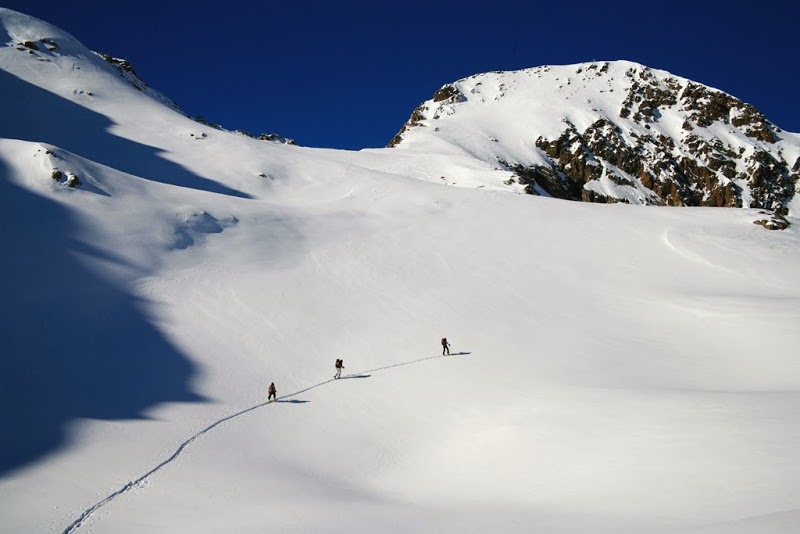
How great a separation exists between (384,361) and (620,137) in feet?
290

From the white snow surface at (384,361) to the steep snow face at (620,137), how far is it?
1754 inches

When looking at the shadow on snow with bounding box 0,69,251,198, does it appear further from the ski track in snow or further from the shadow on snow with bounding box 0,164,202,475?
the ski track in snow

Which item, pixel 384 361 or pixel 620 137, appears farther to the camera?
pixel 620 137

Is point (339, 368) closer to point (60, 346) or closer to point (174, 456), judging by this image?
point (174, 456)

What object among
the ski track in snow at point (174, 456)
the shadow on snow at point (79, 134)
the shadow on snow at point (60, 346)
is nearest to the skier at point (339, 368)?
the ski track in snow at point (174, 456)

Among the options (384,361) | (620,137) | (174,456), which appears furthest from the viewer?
(620,137)

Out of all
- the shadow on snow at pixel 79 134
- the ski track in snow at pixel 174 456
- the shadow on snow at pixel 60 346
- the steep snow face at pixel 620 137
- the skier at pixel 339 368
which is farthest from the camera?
the steep snow face at pixel 620 137

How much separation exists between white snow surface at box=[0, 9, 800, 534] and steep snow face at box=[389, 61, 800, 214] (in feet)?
146

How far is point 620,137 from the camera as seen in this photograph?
89438mm

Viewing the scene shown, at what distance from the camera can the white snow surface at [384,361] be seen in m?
9.16

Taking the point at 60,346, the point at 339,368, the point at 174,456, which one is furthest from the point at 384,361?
the point at 60,346

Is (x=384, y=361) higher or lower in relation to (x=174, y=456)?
higher

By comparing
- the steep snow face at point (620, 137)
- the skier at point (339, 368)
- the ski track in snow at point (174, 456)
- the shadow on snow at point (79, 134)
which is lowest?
the ski track in snow at point (174, 456)

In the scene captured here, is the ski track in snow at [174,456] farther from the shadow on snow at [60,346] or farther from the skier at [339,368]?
the shadow on snow at [60,346]
